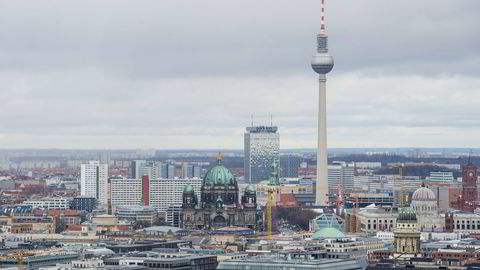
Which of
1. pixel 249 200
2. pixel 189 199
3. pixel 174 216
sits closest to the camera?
pixel 189 199

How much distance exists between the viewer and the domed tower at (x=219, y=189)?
526ft

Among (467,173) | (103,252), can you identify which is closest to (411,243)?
(103,252)

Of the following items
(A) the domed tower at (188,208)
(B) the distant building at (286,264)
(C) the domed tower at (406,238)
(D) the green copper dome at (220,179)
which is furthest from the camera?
(D) the green copper dome at (220,179)

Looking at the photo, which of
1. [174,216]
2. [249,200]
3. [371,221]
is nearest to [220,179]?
[249,200]

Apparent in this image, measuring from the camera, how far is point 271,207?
563 ft

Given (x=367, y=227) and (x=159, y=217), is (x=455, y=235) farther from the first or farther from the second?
(x=159, y=217)

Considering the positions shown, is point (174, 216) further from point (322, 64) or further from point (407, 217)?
point (407, 217)

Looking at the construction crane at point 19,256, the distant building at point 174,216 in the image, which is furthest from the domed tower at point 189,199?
the construction crane at point 19,256

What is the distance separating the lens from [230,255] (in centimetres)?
11562

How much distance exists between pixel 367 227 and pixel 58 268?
58.5 meters

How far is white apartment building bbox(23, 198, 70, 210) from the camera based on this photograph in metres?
183

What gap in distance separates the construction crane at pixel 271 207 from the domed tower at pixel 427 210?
Result: 10794mm

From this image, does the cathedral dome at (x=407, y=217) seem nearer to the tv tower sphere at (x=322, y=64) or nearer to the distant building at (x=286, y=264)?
the distant building at (x=286, y=264)

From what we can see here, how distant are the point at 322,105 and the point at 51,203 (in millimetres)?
25740
